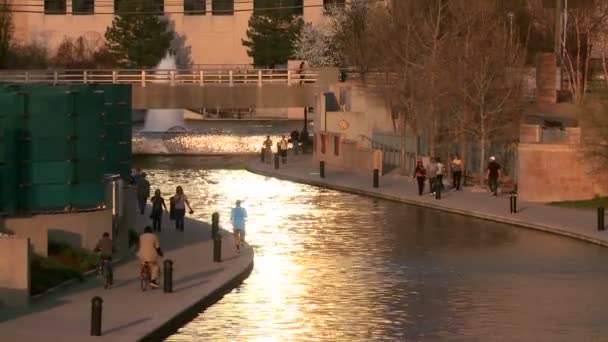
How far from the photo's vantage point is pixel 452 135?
6322 cm

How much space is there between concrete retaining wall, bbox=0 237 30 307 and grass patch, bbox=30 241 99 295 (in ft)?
3.10

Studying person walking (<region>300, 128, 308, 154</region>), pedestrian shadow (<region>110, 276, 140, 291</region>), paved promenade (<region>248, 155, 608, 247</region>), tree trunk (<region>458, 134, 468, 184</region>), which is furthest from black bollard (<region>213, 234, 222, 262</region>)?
person walking (<region>300, 128, 308, 154</region>)

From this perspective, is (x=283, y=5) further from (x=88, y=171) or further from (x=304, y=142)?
(x=88, y=171)

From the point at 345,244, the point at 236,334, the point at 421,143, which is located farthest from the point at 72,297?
the point at 421,143

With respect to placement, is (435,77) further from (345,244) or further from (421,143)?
(345,244)

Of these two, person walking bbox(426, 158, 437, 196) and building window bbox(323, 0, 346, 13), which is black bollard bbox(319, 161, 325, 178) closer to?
person walking bbox(426, 158, 437, 196)

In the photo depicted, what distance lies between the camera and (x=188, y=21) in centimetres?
12775

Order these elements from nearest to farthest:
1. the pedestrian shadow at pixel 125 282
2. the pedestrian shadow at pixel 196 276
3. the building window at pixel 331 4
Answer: the pedestrian shadow at pixel 125 282 → the pedestrian shadow at pixel 196 276 → the building window at pixel 331 4

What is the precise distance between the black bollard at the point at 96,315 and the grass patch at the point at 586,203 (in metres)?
28.5

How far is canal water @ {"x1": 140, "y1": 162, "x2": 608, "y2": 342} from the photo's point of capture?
83.5 feet

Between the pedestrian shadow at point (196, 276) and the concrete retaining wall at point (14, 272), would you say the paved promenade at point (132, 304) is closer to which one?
the pedestrian shadow at point (196, 276)

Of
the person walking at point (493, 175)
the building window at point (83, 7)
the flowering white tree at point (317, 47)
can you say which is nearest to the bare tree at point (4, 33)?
the building window at point (83, 7)

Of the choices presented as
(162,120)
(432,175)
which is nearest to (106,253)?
(432,175)

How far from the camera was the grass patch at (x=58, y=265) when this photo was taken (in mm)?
28453
